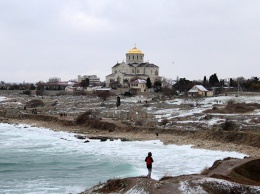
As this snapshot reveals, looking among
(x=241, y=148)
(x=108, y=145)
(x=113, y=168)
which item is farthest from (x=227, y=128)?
(x=113, y=168)

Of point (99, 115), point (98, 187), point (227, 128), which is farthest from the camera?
point (99, 115)

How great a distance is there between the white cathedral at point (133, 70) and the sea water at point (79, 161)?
236 feet

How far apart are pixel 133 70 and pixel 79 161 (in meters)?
84.2

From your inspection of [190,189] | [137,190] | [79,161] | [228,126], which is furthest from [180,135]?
[137,190]

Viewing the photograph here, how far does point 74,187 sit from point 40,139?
1702cm

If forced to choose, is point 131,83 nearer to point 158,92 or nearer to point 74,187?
point 158,92

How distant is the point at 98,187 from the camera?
13.4m

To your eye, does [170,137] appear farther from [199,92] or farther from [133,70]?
[133,70]

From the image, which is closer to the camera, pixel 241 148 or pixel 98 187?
pixel 98 187

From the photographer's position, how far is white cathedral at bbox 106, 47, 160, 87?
10419 cm

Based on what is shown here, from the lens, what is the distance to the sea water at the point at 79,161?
1753 centimetres

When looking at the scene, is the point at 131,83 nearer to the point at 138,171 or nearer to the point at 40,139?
the point at 40,139

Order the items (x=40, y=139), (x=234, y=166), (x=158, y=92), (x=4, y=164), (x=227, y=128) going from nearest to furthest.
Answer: (x=234, y=166), (x=4, y=164), (x=227, y=128), (x=40, y=139), (x=158, y=92)

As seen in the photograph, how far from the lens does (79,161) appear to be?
22781mm
